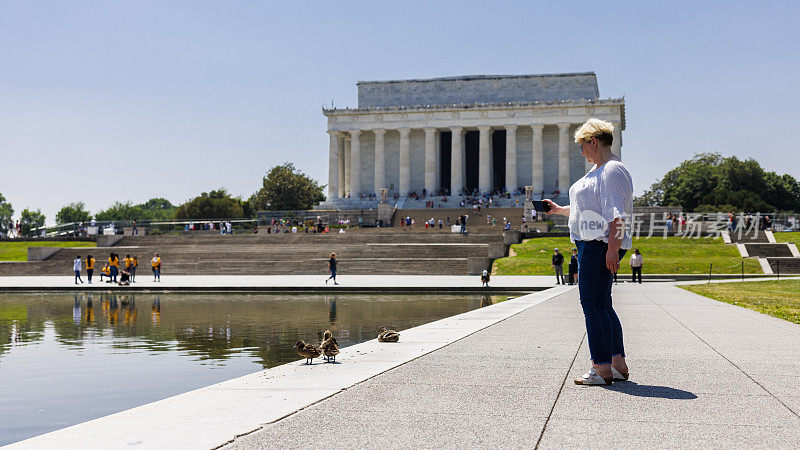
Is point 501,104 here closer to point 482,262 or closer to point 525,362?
point 482,262

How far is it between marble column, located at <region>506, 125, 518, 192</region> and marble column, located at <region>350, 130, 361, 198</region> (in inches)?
762

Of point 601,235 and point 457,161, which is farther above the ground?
point 457,161

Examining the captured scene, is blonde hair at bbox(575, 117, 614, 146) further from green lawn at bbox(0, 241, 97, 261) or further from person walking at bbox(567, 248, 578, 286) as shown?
green lawn at bbox(0, 241, 97, 261)

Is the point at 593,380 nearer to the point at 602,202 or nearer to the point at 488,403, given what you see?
the point at 488,403

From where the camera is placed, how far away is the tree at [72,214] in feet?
522

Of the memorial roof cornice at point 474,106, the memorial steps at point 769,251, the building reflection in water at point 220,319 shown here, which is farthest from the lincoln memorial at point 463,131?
the building reflection in water at point 220,319

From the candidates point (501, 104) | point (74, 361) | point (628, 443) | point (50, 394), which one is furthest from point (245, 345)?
point (501, 104)

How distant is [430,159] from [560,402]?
8679 cm

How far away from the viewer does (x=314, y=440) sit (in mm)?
4758

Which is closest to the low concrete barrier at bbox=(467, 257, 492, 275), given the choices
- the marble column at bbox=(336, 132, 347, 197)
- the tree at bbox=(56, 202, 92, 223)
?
the marble column at bbox=(336, 132, 347, 197)

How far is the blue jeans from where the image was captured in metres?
6.80

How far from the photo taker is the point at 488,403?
5930 mm

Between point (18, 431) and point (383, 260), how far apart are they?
36.2 metres

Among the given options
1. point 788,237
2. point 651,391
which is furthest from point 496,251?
point 651,391
